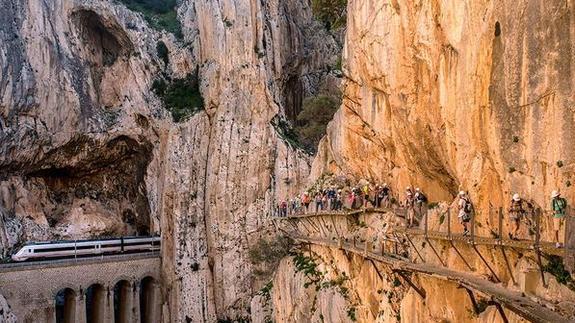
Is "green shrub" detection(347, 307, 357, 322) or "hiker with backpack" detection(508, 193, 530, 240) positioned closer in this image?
"hiker with backpack" detection(508, 193, 530, 240)

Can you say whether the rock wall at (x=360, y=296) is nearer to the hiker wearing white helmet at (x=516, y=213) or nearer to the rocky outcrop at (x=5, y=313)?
the hiker wearing white helmet at (x=516, y=213)

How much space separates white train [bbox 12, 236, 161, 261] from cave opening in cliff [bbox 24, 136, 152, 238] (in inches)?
183

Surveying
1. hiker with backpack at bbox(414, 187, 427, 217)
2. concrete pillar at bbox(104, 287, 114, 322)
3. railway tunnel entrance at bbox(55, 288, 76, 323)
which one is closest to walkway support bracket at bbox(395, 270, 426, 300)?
hiker with backpack at bbox(414, 187, 427, 217)

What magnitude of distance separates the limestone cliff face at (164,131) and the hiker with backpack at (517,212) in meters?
34.4

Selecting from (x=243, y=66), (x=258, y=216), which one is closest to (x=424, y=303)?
(x=258, y=216)

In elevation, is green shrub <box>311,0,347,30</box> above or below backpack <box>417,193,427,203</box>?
above

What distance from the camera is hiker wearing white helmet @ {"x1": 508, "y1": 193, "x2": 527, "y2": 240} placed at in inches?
486

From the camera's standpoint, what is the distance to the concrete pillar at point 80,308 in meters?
45.1

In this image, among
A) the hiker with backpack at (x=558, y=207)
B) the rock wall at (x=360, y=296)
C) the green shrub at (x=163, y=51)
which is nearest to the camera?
the hiker with backpack at (x=558, y=207)

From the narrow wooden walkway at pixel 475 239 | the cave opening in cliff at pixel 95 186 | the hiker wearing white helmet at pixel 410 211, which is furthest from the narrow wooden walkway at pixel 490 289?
the cave opening in cliff at pixel 95 186

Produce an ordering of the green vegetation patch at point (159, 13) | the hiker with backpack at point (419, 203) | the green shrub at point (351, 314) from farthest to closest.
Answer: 1. the green vegetation patch at point (159, 13)
2. the green shrub at point (351, 314)
3. the hiker with backpack at point (419, 203)

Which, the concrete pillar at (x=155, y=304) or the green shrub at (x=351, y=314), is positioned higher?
the green shrub at (x=351, y=314)

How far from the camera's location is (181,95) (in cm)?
5222

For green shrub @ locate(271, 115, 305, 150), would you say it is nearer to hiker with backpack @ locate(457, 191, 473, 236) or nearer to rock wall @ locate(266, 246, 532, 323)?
rock wall @ locate(266, 246, 532, 323)
